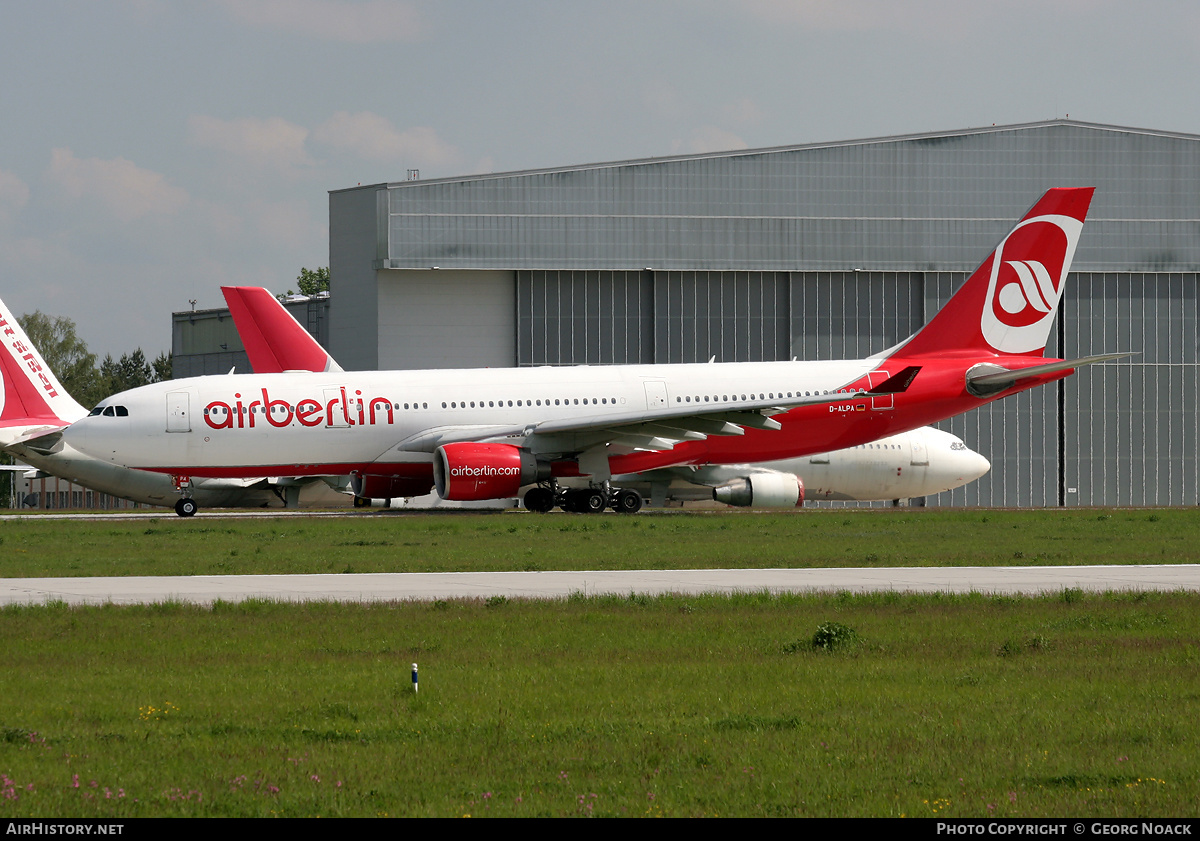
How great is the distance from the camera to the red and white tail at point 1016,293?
129 feet

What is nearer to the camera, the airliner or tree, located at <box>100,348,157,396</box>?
the airliner

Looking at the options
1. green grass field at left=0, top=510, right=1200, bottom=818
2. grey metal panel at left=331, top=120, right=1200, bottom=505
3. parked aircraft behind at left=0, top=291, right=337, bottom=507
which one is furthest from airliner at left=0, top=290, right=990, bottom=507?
green grass field at left=0, top=510, right=1200, bottom=818

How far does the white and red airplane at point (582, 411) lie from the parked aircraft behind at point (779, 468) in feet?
3.38

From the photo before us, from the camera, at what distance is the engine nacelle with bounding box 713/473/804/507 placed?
127 ft

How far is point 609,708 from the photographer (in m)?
9.63

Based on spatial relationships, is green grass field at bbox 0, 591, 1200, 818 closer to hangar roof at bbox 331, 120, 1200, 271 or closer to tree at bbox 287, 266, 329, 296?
hangar roof at bbox 331, 120, 1200, 271

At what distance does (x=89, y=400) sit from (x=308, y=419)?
8269cm

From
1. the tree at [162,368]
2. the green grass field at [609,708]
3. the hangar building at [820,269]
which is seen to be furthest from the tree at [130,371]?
the green grass field at [609,708]

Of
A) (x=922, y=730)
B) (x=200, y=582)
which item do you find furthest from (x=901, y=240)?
(x=922, y=730)

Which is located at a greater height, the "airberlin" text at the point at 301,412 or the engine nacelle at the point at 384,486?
the "airberlin" text at the point at 301,412

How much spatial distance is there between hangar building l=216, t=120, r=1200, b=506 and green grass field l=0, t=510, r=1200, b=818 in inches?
1448

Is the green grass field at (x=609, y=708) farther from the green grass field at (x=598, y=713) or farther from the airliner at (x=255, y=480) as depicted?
the airliner at (x=255, y=480)

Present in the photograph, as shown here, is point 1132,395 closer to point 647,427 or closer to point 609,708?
point 647,427

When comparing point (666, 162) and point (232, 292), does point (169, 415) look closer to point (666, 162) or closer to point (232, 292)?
point (232, 292)
